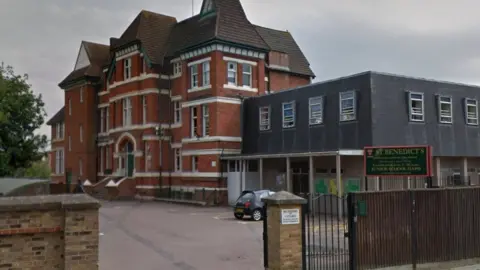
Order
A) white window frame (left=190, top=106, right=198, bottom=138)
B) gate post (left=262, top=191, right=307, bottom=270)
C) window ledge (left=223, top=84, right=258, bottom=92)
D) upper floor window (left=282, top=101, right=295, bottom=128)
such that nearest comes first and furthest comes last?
1. gate post (left=262, top=191, right=307, bottom=270)
2. upper floor window (left=282, top=101, right=295, bottom=128)
3. window ledge (left=223, top=84, right=258, bottom=92)
4. white window frame (left=190, top=106, right=198, bottom=138)

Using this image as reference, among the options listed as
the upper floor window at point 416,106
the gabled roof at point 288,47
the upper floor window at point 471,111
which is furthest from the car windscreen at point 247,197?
the gabled roof at point 288,47

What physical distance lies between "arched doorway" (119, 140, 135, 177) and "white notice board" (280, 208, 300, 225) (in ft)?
103

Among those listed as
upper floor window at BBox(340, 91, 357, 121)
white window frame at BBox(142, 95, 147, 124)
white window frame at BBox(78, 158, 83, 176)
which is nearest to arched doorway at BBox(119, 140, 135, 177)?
white window frame at BBox(142, 95, 147, 124)

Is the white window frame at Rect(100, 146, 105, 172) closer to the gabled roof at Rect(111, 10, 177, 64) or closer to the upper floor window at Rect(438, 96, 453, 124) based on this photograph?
the gabled roof at Rect(111, 10, 177, 64)

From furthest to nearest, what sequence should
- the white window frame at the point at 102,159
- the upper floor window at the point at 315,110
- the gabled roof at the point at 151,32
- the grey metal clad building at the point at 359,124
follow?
the white window frame at the point at 102,159
the gabled roof at the point at 151,32
the upper floor window at the point at 315,110
the grey metal clad building at the point at 359,124

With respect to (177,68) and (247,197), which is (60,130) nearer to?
(177,68)

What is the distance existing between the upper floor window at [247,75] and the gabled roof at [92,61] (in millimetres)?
18759

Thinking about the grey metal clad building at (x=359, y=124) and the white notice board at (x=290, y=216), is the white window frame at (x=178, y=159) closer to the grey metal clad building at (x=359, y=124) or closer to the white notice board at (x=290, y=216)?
the grey metal clad building at (x=359, y=124)

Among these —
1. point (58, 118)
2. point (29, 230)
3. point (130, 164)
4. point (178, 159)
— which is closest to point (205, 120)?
point (178, 159)

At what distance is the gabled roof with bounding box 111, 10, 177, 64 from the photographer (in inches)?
1551

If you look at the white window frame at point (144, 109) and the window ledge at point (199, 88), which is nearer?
the window ledge at point (199, 88)

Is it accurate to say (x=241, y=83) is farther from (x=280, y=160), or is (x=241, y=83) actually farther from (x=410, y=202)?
(x=410, y=202)

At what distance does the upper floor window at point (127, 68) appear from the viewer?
134 ft

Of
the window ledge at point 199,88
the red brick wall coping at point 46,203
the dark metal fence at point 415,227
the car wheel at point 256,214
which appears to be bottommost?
the car wheel at point 256,214
